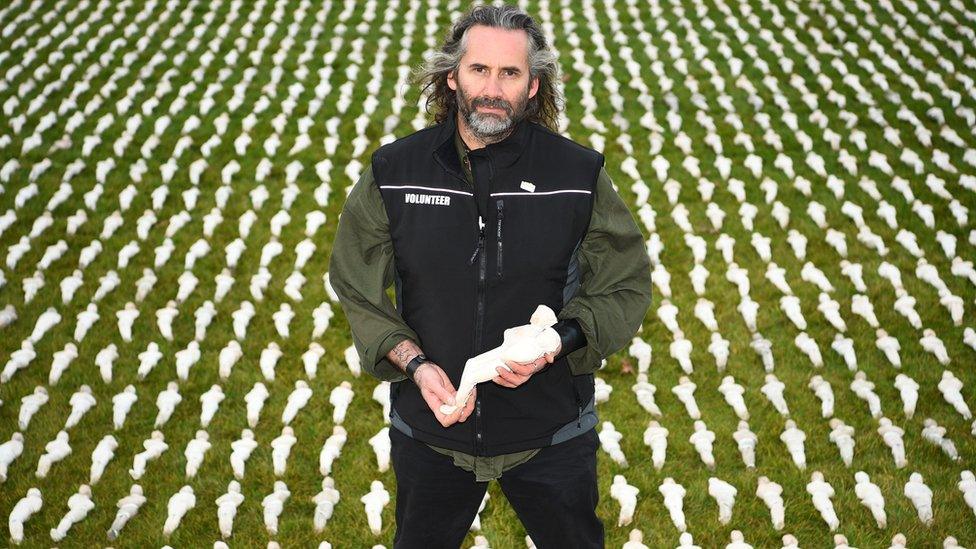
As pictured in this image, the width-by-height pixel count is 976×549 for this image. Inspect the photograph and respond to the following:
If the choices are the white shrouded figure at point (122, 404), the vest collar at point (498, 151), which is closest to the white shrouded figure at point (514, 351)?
the vest collar at point (498, 151)

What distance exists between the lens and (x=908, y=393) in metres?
5.55

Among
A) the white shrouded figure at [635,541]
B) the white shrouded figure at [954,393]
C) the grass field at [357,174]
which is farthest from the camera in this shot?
the white shrouded figure at [954,393]

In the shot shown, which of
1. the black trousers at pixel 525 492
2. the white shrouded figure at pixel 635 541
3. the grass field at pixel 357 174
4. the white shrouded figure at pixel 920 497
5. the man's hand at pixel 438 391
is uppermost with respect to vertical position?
the man's hand at pixel 438 391

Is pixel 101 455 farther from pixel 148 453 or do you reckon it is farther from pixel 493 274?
pixel 493 274

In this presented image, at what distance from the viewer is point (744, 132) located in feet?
30.6

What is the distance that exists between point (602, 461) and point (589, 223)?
261cm

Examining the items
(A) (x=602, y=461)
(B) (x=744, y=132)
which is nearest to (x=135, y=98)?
(B) (x=744, y=132)

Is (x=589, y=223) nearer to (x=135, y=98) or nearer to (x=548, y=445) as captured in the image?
(x=548, y=445)

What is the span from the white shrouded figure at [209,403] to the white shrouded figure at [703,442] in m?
3.09

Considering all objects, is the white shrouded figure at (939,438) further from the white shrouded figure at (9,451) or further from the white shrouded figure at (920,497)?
the white shrouded figure at (9,451)

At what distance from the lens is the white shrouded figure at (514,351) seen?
261 cm

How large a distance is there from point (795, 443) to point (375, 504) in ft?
8.27

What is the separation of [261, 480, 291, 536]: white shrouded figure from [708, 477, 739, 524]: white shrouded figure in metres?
2.43

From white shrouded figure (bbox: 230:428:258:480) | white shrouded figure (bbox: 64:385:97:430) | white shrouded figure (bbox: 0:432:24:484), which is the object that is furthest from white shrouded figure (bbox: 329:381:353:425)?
white shrouded figure (bbox: 0:432:24:484)
